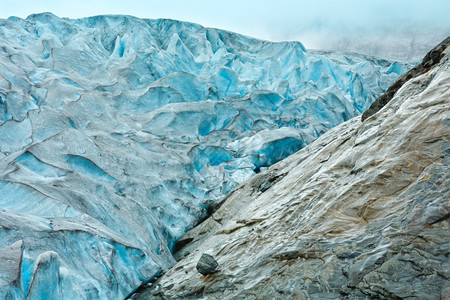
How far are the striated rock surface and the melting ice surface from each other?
1.12m

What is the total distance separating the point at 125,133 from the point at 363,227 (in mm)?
6917

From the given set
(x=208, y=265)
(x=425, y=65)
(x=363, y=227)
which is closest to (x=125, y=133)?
(x=208, y=265)

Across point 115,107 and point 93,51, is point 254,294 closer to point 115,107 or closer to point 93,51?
point 115,107

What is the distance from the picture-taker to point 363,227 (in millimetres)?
2990

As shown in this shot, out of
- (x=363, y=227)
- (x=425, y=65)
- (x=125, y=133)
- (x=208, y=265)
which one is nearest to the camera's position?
(x=363, y=227)

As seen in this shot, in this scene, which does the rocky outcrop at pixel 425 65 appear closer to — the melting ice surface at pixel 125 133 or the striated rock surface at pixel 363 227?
the striated rock surface at pixel 363 227

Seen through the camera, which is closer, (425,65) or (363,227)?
(363,227)

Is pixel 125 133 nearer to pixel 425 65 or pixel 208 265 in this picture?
pixel 208 265

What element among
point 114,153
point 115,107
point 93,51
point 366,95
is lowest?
point 366,95

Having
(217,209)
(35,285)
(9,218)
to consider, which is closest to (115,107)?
(217,209)

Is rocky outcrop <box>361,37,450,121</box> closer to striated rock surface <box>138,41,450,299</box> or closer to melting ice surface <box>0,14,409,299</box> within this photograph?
striated rock surface <box>138,41,450,299</box>

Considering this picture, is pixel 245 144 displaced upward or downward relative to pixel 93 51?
downward

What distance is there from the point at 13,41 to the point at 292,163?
13.1 meters

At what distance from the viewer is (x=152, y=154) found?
8109 millimetres
